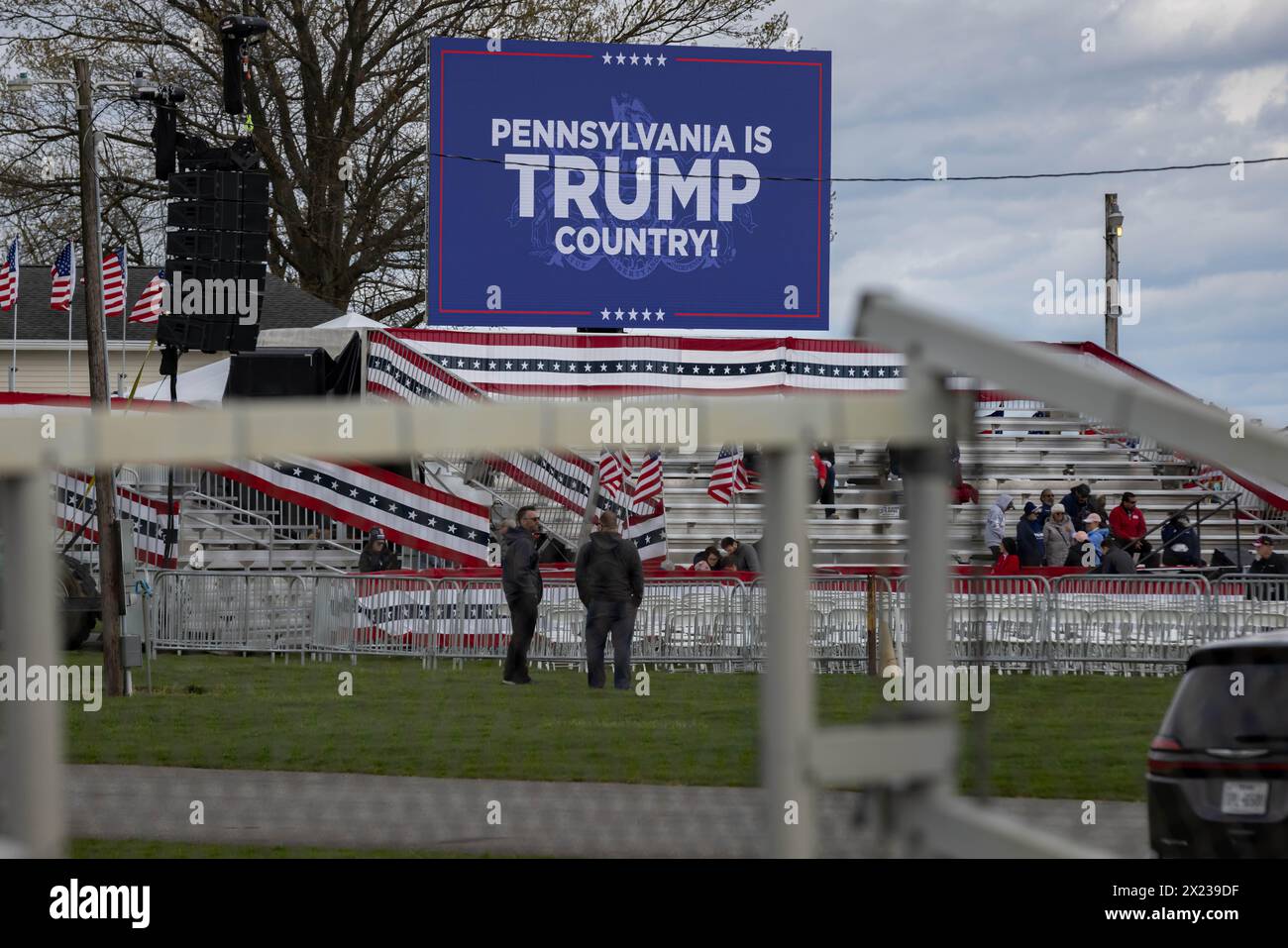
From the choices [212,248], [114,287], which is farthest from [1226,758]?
[114,287]

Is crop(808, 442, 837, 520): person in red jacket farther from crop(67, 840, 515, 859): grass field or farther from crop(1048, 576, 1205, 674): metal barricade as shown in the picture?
crop(1048, 576, 1205, 674): metal barricade

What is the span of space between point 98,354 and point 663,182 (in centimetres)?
1715

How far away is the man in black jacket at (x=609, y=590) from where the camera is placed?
16922mm

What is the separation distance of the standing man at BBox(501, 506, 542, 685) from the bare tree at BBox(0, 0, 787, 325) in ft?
76.2

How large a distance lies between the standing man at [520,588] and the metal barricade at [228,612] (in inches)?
156

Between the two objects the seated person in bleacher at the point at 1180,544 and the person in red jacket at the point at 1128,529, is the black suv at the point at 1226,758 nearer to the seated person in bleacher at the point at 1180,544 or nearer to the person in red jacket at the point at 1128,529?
the person in red jacket at the point at 1128,529

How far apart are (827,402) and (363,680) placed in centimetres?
1544

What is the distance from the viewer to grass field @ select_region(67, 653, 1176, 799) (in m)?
5.63

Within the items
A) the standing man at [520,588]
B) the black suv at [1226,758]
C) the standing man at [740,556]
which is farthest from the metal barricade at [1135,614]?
the black suv at [1226,758]

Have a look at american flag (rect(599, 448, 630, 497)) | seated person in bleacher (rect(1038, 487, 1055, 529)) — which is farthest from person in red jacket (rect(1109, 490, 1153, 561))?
american flag (rect(599, 448, 630, 497))

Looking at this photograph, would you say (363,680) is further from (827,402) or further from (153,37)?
(153,37)

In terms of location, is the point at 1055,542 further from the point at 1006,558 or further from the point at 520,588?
the point at 1006,558

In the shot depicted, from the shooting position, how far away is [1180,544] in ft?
83.8

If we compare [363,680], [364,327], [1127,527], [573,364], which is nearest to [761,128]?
[573,364]
